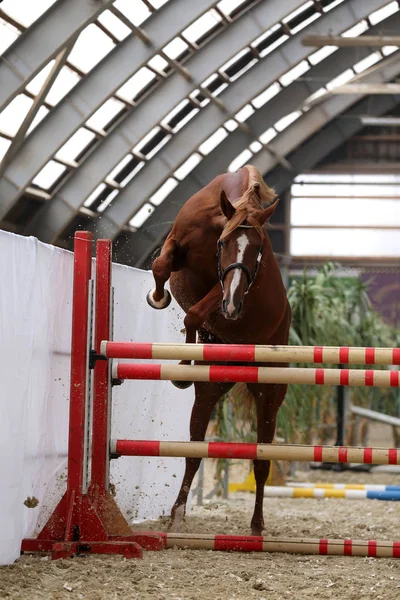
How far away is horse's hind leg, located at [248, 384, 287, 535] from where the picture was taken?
13.1 feet

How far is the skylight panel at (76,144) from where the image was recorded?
12.5 meters

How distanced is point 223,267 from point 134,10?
8.38 m

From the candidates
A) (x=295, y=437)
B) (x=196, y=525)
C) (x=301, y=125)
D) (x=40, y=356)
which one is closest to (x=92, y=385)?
(x=40, y=356)

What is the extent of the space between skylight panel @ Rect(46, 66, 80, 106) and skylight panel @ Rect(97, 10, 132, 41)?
0.66 metres

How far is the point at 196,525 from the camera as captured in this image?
4.40m

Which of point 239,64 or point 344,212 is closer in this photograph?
point 239,64

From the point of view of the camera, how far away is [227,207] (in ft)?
10.6

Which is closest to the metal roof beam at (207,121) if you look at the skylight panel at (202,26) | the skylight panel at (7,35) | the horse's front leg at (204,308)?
the skylight panel at (202,26)

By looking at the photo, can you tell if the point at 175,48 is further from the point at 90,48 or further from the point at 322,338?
the point at 322,338

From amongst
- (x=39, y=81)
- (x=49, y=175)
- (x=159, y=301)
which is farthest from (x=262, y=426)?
(x=49, y=175)

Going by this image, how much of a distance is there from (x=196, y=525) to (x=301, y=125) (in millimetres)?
14359

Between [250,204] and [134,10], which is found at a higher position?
[134,10]

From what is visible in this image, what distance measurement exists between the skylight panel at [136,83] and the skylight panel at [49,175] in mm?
1242

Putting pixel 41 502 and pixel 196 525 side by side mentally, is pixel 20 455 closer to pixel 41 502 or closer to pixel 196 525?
pixel 41 502
